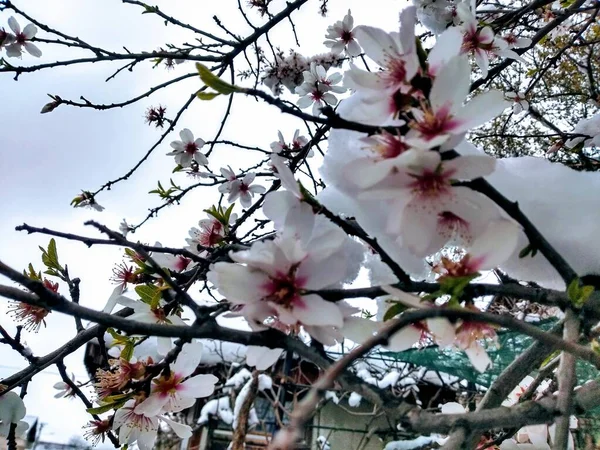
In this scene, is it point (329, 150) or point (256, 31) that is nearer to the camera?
point (329, 150)

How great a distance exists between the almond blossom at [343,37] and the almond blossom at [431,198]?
2.28 m

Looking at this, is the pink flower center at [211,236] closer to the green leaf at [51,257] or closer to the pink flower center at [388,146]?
the green leaf at [51,257]

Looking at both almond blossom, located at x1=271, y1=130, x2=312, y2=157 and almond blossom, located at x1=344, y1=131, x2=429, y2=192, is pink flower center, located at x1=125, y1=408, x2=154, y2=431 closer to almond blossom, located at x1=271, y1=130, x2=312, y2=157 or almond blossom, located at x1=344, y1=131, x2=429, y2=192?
almond blossom, located at x1=344, y1=131, x2=429, y2=192

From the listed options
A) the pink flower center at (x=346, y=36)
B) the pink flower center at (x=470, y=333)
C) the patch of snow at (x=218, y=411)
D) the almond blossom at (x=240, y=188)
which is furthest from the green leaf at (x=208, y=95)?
the patch of snow at (x=218, y=411)

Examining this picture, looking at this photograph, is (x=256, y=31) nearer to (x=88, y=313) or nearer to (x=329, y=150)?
(x=329, y=150)

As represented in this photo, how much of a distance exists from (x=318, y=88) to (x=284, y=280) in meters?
2.22

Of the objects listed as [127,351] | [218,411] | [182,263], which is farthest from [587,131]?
[218,411]

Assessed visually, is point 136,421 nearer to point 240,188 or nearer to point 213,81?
point 213,81

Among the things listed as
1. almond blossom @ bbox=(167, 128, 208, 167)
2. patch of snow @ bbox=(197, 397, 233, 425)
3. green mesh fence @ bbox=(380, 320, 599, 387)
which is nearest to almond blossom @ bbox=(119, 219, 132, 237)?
almond blossom @ bbox=(167, 128, 208, 167)

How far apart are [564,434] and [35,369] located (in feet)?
3.14

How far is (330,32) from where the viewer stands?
266 cm

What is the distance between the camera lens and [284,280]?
20.9 inches

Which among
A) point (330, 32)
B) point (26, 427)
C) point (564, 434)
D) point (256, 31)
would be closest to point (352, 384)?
point (564, 434)

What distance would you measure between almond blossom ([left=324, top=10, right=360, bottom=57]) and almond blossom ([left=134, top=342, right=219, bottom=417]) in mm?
2150
